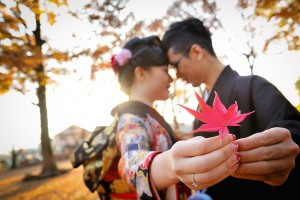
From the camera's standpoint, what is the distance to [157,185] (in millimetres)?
1343

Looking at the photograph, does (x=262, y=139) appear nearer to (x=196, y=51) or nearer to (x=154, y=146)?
(x=154, y=146)

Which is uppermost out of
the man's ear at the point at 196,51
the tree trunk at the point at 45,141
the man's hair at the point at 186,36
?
the man's hair at the point at 186,36

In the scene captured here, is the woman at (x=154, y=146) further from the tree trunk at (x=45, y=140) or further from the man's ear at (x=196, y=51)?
the tree trunk at (x=45, y=140)

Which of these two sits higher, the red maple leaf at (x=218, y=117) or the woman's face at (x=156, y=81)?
the woman's face at (x=156, y=81)

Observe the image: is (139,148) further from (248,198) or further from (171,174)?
(248,198)

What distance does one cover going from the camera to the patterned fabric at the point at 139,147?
1.37 meters

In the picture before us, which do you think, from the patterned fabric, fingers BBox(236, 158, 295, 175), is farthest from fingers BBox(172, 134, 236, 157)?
the patterned fabric

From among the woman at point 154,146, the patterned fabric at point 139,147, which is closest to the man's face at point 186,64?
the woman at point 154,146

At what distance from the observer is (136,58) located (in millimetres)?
2506

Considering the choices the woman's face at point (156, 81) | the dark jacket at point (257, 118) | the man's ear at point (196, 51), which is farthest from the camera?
the man's ear at point (196, 51)

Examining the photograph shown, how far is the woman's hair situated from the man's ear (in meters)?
0.44

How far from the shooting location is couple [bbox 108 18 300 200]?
95 centimetres

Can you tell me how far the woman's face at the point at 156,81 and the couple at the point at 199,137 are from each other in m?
0.01

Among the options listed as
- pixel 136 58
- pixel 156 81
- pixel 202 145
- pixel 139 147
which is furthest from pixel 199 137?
pixel 136 58
